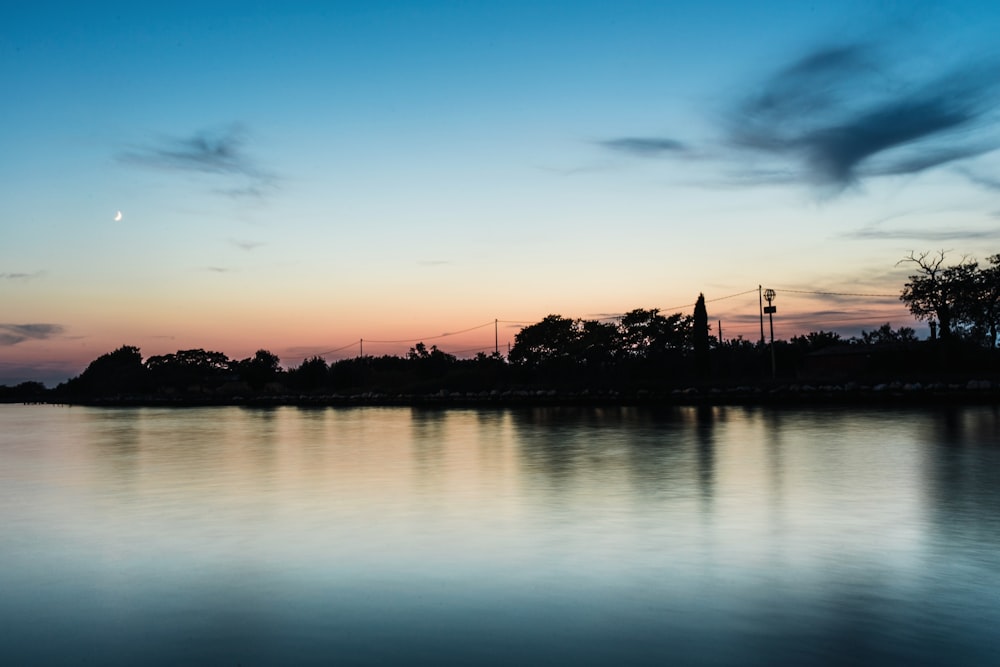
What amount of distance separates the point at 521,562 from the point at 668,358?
210ft

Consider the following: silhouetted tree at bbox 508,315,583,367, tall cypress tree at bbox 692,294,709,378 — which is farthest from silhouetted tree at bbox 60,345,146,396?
tall cypress tree at bbox 692,294,709,378

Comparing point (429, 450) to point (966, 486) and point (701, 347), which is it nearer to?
point (966, 486)

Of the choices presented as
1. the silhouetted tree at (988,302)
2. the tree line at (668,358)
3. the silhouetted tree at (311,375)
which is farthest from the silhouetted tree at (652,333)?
the silhouetted tree at (311,375)

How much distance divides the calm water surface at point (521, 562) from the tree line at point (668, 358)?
39.7m

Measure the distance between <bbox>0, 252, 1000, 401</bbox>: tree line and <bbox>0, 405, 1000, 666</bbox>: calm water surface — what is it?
130 ft

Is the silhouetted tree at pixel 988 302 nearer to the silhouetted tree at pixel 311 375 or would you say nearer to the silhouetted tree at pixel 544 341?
the silhouetted tree at pixel 544 341

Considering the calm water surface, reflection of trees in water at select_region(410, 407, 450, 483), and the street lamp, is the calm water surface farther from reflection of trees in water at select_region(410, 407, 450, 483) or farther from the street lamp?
the street lamp

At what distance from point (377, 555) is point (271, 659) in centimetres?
362

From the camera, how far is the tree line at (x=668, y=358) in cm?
5222

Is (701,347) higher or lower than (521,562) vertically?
higher

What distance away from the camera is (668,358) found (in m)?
70.4

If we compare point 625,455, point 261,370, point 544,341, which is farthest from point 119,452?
point 261,370

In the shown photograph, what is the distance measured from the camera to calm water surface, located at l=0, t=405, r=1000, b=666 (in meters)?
5.64

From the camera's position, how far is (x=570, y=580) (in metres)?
7.52
